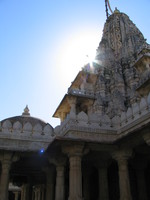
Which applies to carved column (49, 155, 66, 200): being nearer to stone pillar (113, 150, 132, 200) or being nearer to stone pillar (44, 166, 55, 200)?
stone pillar (44, 166, 55, 200)

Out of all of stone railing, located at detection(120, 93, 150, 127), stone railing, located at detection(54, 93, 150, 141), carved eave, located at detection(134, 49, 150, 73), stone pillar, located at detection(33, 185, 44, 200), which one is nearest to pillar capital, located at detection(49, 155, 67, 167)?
stone railing, located at detection(54, 93, 150, 141)

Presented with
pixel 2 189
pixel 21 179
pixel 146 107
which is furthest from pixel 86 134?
pixel 21 179

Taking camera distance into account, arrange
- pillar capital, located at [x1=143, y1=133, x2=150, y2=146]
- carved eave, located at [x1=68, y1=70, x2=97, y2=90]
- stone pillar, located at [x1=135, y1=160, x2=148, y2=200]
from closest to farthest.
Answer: pillar capital, located at [x1=143, y1=133, x2=150, y2=146], stone pillar, located at [x1=135, y1=160, x2=148, y2=200], carved eave, located at [x1=68, y1=70, x2=97, y2=90]

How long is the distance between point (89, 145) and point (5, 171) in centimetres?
479

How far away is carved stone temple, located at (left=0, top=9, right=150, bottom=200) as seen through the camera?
1086 cm

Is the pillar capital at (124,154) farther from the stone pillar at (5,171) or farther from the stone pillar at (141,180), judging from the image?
the stone pillar at (5,171)

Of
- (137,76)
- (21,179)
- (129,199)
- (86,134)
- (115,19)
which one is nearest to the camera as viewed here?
(129,199)

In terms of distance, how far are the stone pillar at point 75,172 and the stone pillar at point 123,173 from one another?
7.07ft

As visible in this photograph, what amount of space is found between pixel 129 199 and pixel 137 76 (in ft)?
53.3

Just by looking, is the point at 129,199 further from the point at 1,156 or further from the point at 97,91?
the point at 97,91

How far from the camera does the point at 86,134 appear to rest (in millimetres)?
12805

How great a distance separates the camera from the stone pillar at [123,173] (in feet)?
35.2

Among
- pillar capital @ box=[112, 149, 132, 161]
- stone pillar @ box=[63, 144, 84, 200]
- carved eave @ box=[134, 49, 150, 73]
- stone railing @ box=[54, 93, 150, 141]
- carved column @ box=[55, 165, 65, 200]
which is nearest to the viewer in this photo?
stone pillar @ box=[63, 144, 84, 200]

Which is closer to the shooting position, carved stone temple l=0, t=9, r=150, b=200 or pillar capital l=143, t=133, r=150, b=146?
pillar capital l=143, t=133, r=150, b=146
